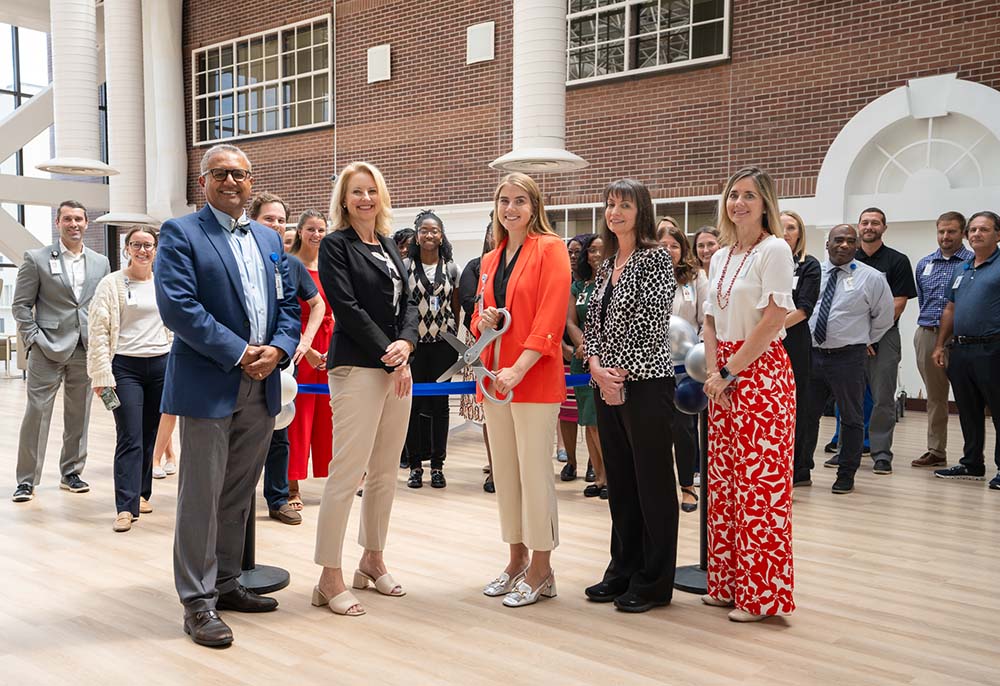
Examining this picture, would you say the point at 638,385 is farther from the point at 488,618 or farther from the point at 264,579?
the point at 264,579

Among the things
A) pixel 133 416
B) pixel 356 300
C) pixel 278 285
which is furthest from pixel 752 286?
pixel 133 416

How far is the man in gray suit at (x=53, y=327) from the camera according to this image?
207 inches

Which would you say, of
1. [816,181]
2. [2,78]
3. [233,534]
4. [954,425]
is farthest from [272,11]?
[233,534]

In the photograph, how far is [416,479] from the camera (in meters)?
5.69

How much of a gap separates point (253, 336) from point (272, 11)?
12309 millimetres

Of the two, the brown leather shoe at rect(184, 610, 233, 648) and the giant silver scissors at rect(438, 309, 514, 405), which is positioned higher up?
the giant silver scissors at rect(438, 309, 514, 405)

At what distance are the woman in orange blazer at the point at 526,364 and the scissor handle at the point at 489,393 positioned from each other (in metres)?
0.02

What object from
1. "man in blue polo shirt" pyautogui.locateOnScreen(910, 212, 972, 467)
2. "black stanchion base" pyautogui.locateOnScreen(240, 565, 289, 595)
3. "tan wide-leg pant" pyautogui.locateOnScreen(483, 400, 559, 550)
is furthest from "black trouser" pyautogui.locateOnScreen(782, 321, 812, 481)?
"black stanchion base" pyautogui.locateOnScreen(240, 565, 289, 595)

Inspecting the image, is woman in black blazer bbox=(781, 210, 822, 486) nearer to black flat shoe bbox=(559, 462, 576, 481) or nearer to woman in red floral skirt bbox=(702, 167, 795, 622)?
black flat shoe bbox=(559, 462, 576, 481)

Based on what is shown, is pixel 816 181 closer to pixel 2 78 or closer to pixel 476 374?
pixel 476 374

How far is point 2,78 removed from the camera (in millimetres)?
17656

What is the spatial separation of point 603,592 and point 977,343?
393cm

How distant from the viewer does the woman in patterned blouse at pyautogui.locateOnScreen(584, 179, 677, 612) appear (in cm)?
326

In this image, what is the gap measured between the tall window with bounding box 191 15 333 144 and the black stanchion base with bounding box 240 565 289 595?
1047cm
